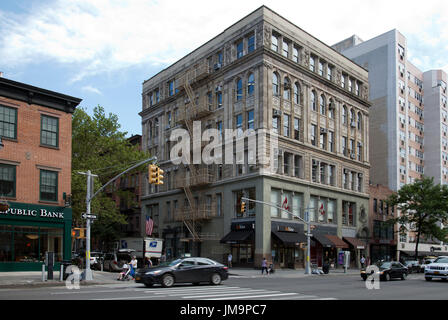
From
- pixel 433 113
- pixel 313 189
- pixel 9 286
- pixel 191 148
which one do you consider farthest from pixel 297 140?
pixel 433 113

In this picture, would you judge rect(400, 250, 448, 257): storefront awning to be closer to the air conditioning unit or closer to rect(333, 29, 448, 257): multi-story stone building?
rect(333, 29, 448, 257): multi-story stone building

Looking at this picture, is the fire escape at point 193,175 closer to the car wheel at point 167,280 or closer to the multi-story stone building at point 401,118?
the car wheel at point 167,280

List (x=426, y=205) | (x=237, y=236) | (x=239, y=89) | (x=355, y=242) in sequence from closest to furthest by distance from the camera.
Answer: (x=237, y=236) → (x=239, y=89) → (x=355, y=242) → (x=426, y=205)

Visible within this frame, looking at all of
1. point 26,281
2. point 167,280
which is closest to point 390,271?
point 167,280

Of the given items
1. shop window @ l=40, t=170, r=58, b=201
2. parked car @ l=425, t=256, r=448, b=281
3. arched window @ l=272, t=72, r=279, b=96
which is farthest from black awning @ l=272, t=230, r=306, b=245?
shop window @ l=40, t=170, r=58, b=201

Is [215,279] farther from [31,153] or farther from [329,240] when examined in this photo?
[329,240]

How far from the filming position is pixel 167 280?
22812 millimetres

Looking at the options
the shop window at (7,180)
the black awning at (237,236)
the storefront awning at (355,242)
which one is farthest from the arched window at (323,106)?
the shop window at (7,180)

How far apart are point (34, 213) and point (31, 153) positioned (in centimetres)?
396

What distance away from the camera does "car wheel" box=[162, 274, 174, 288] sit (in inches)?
895

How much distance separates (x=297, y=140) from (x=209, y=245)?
571 inches

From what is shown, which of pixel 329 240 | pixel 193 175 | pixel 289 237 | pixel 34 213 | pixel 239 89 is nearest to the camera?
pixel 34 213

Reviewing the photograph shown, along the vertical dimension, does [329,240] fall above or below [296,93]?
below

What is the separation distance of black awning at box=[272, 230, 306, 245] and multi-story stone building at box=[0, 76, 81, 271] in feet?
64.0
